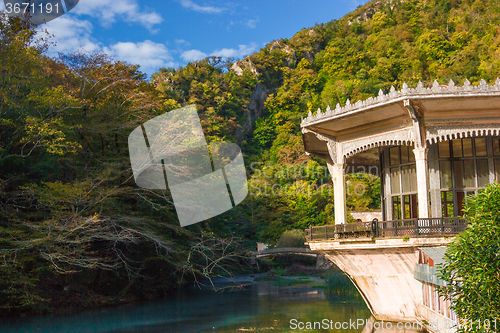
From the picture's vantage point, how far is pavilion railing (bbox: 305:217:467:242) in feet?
45.9

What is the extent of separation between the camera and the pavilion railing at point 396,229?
14.0 metres

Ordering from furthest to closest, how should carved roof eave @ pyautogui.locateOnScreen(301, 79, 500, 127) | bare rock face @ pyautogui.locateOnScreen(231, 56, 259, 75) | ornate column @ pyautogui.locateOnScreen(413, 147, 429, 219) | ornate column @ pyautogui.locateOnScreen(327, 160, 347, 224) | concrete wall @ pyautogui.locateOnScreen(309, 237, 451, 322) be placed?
bare rock face @ pyautogui.locateOnScreen(231, 56, 259, 75), ornate column @ pyautogui.locateOnScreen(327, 160, 347, 224), ornate column @ pyautogui.locateOnScreen(413, 147, 429, 219), concrete wall @ pyautogui.locateOnScreen(309, 237, 451, 322), carved roof eave @ pyautogui.locateOnScreen(301, 79, 500, 127)

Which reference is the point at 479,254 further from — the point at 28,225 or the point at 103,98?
the point at 103,98

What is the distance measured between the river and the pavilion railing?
3591mm

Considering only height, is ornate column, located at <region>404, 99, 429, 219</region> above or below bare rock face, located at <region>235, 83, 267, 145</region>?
below

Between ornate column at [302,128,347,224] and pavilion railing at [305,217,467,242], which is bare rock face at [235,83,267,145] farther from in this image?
pavilion railing at [305,217,467,242]

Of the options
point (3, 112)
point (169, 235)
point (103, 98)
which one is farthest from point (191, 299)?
point (3, 112)

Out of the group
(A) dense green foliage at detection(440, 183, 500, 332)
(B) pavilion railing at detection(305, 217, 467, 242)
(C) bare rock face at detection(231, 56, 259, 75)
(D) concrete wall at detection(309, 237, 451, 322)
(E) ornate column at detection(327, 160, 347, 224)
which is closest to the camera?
(A) dense green foliage at detection(440, 183, 500, 332)

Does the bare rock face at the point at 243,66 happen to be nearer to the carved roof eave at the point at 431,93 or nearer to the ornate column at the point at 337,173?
the ornate column at the point at 337,173

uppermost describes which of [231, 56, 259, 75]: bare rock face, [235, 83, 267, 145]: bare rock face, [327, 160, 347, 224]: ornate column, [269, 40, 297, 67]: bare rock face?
[269, 40, 297, 67]: bare rock face

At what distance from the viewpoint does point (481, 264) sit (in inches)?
284

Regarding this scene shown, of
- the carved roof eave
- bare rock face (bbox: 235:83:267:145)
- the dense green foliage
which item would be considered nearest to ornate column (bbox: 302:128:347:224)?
the carved roof eave

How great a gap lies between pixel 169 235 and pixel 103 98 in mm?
9957

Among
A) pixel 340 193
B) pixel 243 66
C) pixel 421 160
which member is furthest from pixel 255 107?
pixel 421 160
